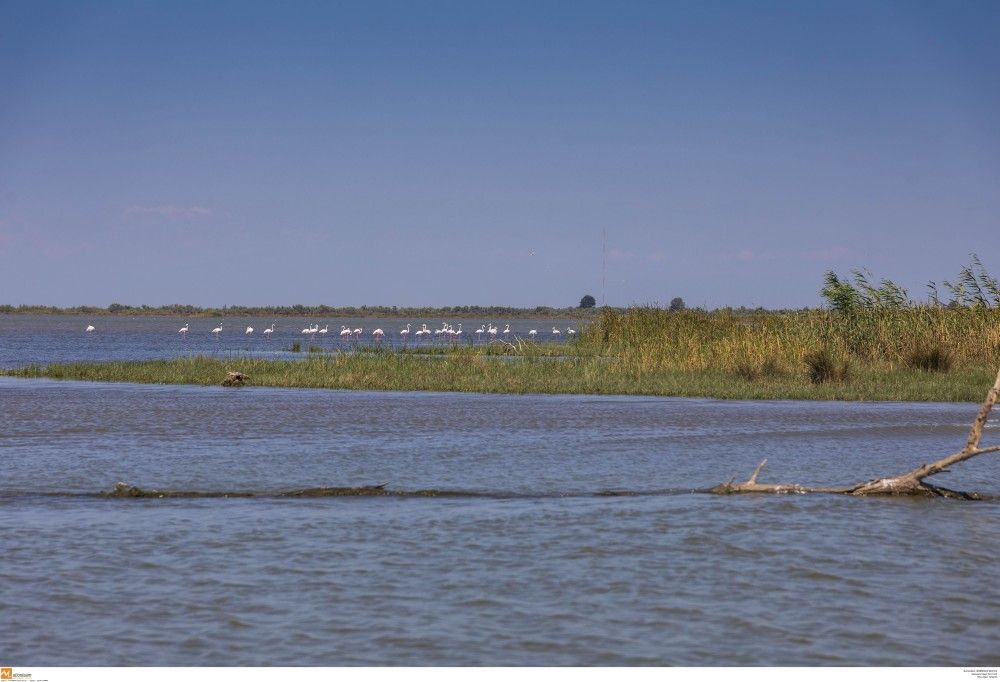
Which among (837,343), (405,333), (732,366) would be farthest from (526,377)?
(405,333)

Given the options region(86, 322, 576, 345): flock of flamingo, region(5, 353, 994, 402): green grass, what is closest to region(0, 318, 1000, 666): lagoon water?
region(5, 353, 994, 402): green grass

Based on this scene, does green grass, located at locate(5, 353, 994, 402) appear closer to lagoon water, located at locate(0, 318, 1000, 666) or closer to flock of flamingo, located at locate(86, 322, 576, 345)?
lagoon water, located at locate(0, 318, 1000, 666)

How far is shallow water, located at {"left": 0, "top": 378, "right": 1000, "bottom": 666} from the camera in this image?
7.56 meters

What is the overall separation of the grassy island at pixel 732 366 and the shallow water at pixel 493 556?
9.11m

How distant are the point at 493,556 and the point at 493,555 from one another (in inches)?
1.2

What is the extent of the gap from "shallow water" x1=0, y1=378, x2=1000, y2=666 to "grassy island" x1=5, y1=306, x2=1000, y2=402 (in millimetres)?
9107

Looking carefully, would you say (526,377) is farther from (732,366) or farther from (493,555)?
(493,555)

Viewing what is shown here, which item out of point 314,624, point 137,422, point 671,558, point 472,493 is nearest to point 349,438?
point 137,422

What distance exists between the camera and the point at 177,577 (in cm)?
923

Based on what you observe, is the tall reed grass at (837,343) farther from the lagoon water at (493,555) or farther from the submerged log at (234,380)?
the lagoon water at (493,555)

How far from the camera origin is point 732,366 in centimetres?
3162

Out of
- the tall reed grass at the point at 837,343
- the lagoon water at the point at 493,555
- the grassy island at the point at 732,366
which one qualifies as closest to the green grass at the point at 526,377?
the grassy island at the point at 732,366

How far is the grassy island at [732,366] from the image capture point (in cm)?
2848

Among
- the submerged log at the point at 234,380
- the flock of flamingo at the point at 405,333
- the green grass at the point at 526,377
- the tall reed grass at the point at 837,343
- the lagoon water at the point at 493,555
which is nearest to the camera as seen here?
the lagoon water at the point at 493,555
